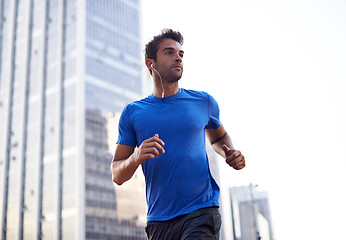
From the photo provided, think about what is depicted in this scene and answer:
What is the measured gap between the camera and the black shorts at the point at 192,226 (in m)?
2.74

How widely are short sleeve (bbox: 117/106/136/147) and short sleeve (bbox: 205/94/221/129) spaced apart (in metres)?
0.56

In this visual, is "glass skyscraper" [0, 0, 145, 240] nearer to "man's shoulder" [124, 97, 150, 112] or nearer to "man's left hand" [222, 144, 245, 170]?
"man's shoulder" [124, 97, 150, 112]

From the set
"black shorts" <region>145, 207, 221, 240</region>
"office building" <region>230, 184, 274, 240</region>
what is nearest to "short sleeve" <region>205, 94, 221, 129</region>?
"black shorts" <region>145, 207, 221, 240</region>

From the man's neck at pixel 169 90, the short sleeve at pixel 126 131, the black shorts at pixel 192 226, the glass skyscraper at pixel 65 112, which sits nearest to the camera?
the black shorts at pixel 192 226

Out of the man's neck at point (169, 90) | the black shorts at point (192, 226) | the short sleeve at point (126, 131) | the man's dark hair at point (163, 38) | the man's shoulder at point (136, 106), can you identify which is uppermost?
the man's dark hair at point (163, 38)

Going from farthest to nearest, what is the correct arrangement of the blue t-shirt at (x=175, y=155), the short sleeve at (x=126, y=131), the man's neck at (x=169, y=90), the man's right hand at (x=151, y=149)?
the man's neck at (x=169, y=90) < the short sleeve at (x=126, y=131) < the blue t-shirt at (x=175, y=155) < the man's right hand at (x=151, y=149)

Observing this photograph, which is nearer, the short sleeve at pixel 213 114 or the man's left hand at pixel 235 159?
the man's left hand at pixel 235 159

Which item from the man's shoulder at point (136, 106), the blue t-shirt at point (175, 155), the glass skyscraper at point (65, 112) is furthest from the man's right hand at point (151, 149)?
the glass skyscraper at point (65, 112)

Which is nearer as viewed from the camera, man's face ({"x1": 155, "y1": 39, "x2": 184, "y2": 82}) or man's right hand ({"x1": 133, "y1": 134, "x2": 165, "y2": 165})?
man's right hand ({"x1": 133, "y1": 134, "x2": 165, "y2": 165})

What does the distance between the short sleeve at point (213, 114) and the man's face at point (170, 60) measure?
0.30m

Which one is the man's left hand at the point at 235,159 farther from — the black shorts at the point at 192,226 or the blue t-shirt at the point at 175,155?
the black shorts at the point at 192,226

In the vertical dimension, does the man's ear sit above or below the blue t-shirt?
above

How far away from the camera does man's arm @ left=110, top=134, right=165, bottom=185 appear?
101 inches

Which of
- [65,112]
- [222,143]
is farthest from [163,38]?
[65,112]
